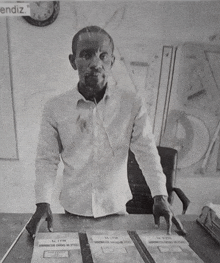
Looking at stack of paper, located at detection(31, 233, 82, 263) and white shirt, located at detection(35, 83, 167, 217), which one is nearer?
stack of paper, located at detection(31, 233, 82, 263)

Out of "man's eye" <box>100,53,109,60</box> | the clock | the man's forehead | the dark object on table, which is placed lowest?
the dark object on table

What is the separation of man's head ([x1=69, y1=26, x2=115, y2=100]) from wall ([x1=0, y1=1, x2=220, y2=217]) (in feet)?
0.27

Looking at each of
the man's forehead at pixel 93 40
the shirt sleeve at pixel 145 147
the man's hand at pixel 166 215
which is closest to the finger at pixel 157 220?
the man's hand at pixel 166 215

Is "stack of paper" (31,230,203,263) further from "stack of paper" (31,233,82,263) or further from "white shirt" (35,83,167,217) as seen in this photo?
"white shirt" (35,83,167,217)

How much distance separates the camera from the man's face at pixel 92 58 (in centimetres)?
84

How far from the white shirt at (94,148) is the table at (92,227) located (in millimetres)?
57

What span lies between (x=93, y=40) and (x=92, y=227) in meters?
0.52

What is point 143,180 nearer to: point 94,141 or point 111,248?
point 94,141

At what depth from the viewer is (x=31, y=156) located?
1203 millimetres

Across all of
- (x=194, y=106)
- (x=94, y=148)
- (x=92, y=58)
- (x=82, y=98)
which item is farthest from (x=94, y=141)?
(x=194, y=106)

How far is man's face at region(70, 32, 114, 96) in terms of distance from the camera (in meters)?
0.84

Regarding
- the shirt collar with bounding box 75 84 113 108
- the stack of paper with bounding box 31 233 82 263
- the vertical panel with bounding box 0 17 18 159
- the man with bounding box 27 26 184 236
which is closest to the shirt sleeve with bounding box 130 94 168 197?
the man with bounding box 27 26 184 236

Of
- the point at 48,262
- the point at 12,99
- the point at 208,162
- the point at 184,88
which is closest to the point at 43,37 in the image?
the point at 12,99

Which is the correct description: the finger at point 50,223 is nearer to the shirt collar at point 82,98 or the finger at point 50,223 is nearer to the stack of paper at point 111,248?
the stack of paper at point 111,248
